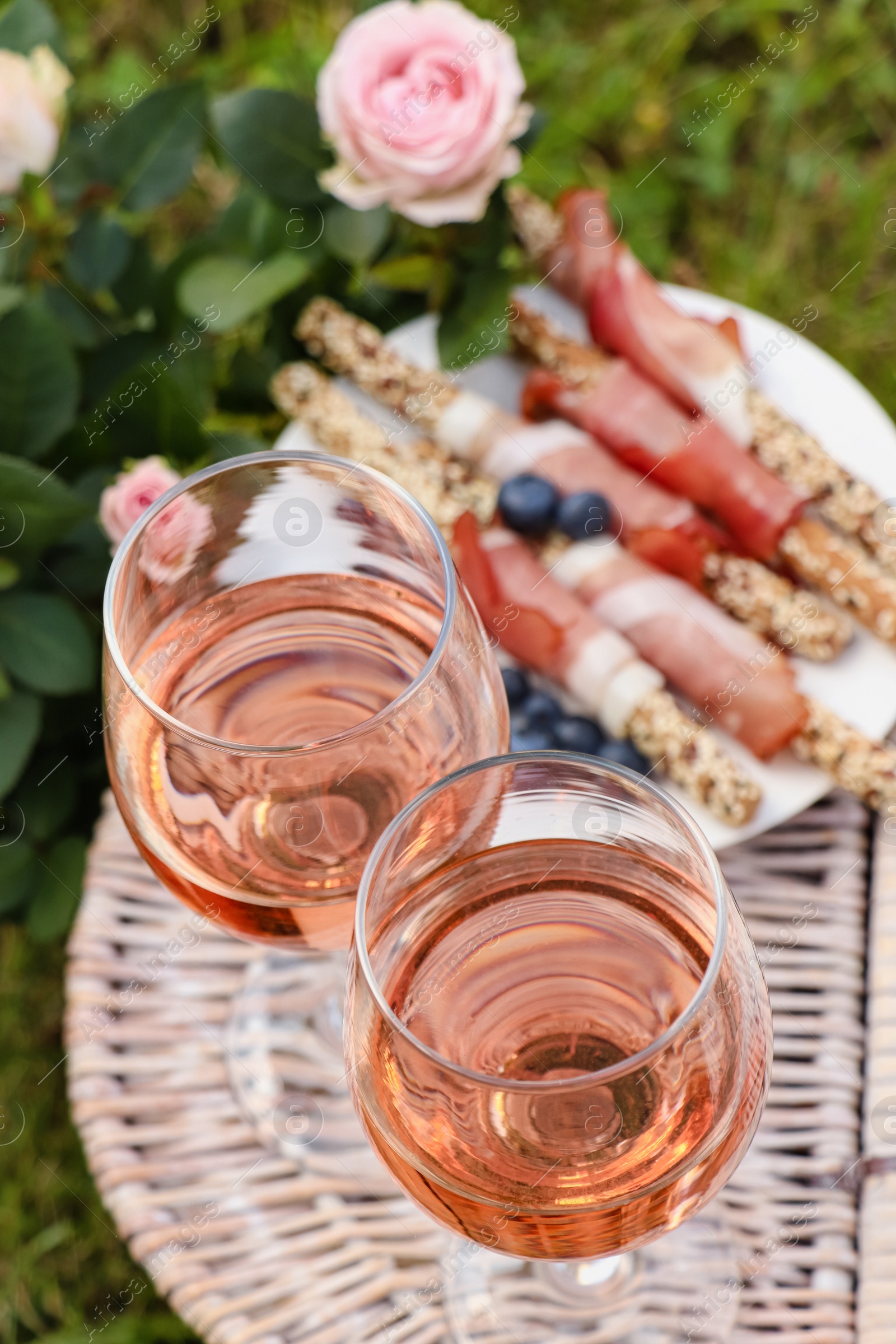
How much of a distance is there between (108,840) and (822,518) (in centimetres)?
64

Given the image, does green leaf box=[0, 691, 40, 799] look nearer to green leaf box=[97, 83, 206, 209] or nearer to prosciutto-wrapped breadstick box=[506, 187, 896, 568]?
green leaf box=[97, 83, 206, 209]

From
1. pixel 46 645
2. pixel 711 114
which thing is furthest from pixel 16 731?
pixel 711 114

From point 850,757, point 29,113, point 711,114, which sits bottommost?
point 711,114

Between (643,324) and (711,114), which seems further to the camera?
(711,114)

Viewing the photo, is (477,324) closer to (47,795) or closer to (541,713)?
(541,713)

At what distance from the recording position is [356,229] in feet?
4.03

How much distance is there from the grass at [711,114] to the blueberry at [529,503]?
718mm

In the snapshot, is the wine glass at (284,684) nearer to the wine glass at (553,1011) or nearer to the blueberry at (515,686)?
the wine glass at (553,1011)

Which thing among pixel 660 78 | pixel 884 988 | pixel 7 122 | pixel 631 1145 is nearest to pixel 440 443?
pixel 7 122

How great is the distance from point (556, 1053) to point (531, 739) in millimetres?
440

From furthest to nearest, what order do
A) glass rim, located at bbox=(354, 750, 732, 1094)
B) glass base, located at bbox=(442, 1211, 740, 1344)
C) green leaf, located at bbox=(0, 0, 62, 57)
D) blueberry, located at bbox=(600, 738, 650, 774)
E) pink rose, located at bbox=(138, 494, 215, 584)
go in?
green leaf, located at bbox=(0, 0, 62, 57) → blueberry, located at bbox=(600, 738, 650, 774) → glass base, located at bbox=(442, 1211, 740, 1344) → pink rose, located at bbox=(138, 494, 215, 584) → glass rim, located at bbox=(354, 750, 732, 1094)

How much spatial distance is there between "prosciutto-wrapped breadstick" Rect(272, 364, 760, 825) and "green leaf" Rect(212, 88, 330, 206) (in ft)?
0.51

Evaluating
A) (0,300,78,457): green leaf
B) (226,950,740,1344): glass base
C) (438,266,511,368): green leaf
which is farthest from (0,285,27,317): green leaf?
(226,950,740,1344): glass base

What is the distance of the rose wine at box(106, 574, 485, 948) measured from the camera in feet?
2.09
